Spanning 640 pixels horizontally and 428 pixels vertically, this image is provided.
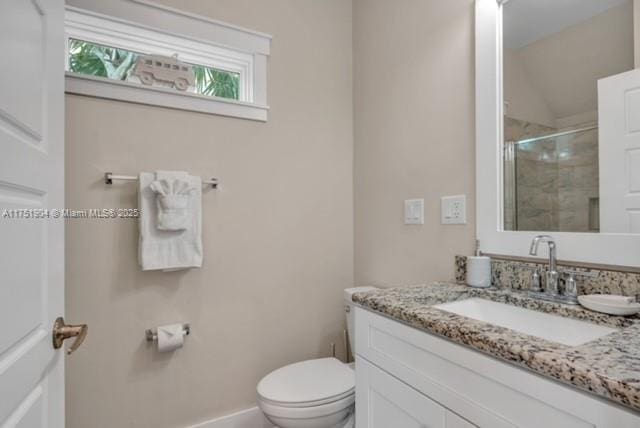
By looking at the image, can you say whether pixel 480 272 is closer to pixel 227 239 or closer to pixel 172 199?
pixel 227 239

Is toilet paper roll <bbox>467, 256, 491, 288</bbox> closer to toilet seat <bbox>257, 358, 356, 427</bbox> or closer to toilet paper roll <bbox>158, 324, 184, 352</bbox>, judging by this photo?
toilet seat <bbox>257, 358, 356, 427</bbox>

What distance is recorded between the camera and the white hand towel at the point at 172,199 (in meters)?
1.48

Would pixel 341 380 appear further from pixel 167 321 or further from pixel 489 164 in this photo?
pixel 489 164

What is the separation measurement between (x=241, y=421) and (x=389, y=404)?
1.12 m

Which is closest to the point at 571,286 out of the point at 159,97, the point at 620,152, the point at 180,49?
the point at 620,152

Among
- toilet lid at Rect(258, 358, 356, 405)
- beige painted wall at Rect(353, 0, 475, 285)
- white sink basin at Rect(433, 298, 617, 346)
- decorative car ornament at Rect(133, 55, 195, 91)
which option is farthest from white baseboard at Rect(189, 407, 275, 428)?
decorative car ornament at Rect(133, 55, 195, 91)

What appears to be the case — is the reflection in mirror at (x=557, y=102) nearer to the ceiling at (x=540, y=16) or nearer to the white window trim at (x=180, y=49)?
the ceiling at (x=540, y=16)

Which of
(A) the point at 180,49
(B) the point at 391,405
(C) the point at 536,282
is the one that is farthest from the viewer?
(A) the point at 180,49

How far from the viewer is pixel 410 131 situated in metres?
1.70

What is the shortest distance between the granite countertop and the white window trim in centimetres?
128

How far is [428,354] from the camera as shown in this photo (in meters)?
0.87

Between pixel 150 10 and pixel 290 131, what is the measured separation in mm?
897

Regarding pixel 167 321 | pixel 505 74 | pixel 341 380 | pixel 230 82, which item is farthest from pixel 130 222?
pixel 505 74

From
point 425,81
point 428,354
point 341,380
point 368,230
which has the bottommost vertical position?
point 341,380
